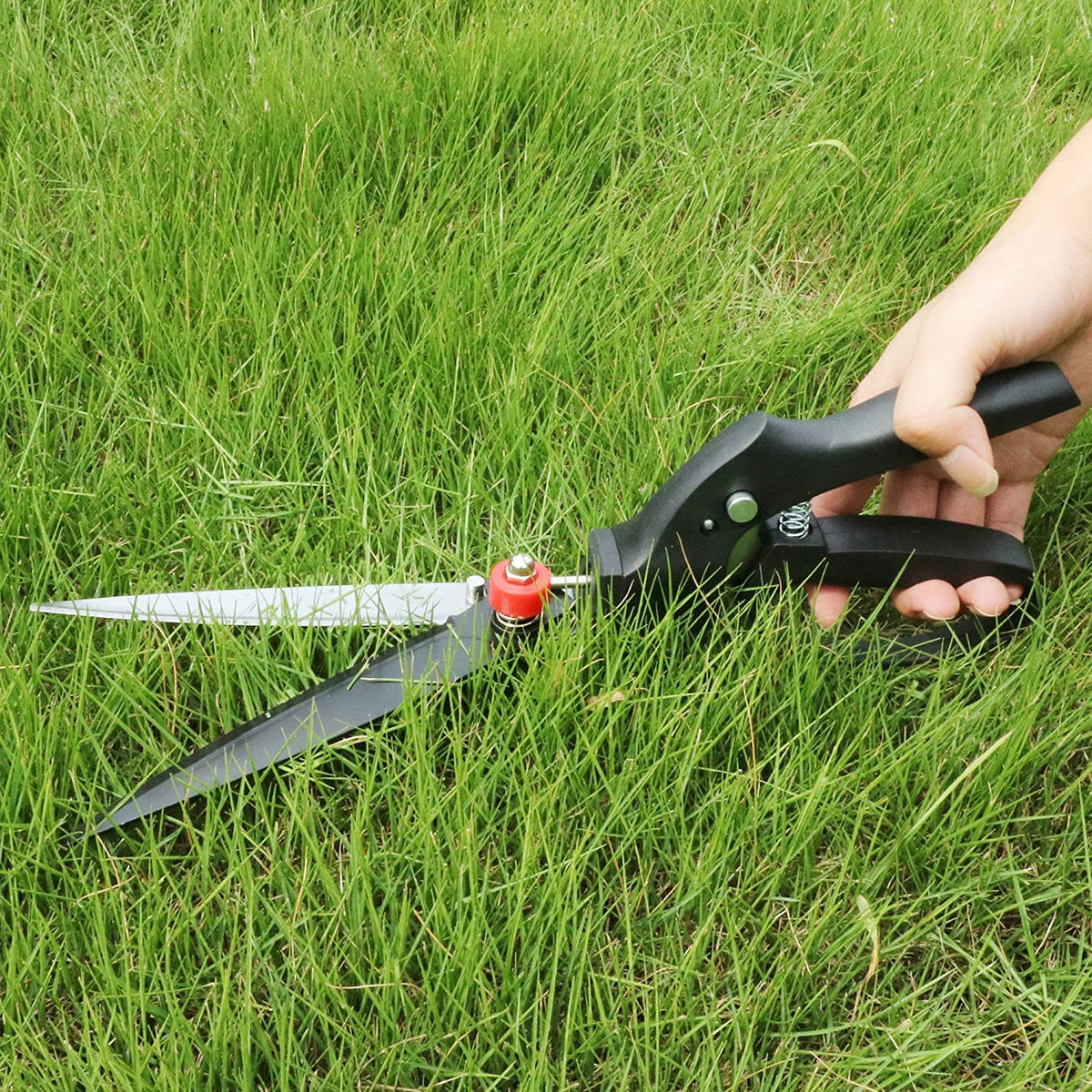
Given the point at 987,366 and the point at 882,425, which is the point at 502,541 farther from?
the point at 987,366

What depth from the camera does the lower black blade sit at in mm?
1217

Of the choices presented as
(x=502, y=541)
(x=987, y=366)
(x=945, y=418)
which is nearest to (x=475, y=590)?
(x=502, y=541)

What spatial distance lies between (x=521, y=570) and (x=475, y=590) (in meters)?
0.10

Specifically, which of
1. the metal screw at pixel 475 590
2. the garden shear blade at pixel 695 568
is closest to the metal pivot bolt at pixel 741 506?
the garden shear blade at pixel 695 568

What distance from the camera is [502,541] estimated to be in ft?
5.10

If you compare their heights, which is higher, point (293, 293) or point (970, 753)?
point (293, 293)

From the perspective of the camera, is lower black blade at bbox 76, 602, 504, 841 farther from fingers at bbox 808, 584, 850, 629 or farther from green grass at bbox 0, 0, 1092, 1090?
fingers at bbox 808, 584, 850, 629

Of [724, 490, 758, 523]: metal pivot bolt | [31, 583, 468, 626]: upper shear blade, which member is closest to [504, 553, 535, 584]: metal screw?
[31, 583, 468, 626]: upper shear blade

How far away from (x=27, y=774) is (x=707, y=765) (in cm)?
76

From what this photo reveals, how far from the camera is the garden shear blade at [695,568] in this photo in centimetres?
125

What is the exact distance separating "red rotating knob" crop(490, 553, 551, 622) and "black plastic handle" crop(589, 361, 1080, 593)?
0.08 m

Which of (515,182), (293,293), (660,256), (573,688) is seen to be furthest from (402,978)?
(515,182)

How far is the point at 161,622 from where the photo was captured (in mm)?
1391

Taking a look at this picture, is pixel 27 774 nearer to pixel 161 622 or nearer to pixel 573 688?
pixel 161 622
